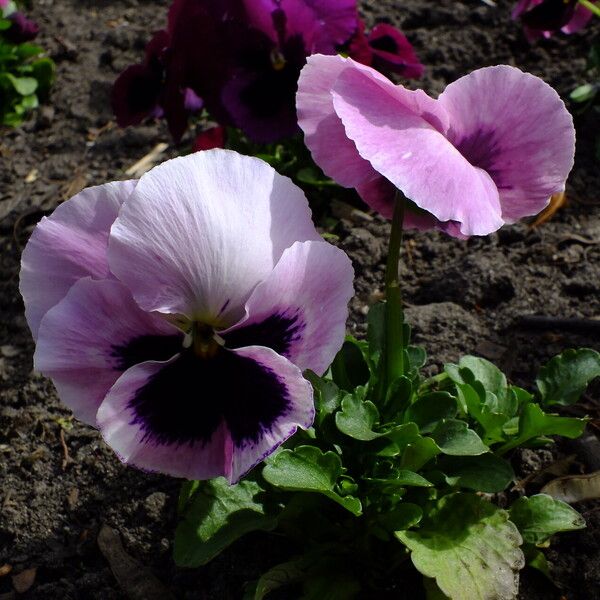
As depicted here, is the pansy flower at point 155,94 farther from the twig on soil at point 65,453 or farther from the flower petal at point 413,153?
the flower petal at point 413,153

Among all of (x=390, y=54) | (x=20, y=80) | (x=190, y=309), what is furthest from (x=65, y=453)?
(x=20, y=80)

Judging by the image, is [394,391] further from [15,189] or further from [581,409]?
[15,189]

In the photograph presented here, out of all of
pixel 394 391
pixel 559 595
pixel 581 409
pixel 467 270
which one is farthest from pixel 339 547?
pixel 467 270

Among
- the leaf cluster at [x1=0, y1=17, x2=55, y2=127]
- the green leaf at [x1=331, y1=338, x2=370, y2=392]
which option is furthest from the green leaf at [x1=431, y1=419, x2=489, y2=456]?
the leaf cluster at [x1=0, y1=17, x2=55, y2=127]

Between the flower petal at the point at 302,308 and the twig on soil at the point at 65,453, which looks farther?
the twig on soil at the point at 65,453

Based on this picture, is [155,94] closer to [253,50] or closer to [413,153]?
[253,50]

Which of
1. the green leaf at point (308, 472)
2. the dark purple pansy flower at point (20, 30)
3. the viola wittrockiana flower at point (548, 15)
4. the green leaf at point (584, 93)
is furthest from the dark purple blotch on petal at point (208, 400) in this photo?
the dark purple pansy flower at point (20, 30)
